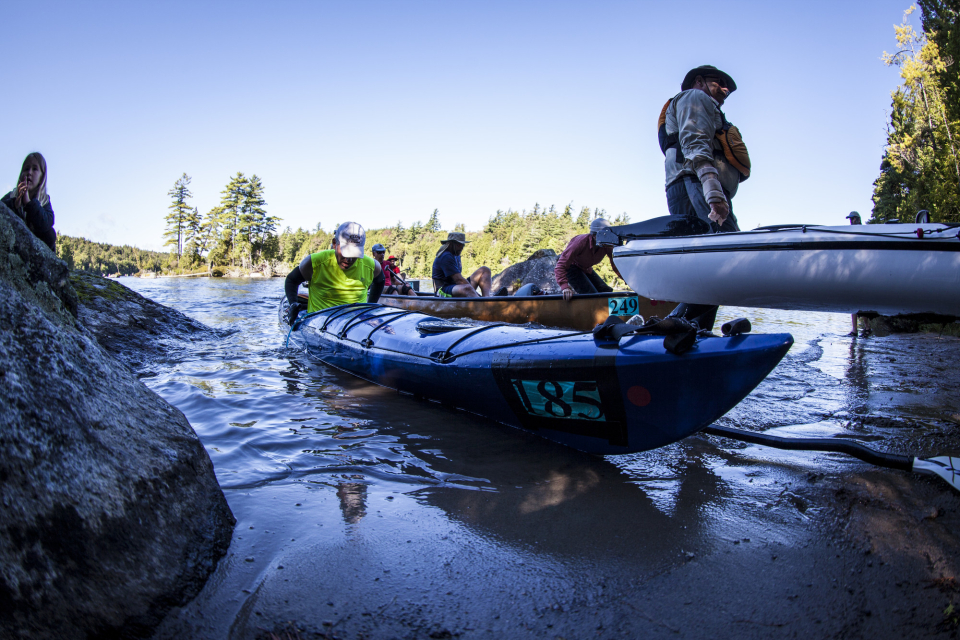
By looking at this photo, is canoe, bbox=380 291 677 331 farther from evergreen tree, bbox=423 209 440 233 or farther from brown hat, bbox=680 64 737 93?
evergreen tree, bbox=423 209 440 233

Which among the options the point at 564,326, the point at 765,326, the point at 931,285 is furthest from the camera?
the point at 765,326

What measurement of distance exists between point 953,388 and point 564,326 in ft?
12.9

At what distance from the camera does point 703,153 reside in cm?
384

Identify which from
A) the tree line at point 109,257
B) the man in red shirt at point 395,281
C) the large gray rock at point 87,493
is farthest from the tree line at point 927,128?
the tree line at point 109,257

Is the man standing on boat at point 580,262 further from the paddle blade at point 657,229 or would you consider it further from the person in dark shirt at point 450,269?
the person in dark shirt at point 450,269

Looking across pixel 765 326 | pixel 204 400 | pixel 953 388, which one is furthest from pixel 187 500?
pixel 765 326

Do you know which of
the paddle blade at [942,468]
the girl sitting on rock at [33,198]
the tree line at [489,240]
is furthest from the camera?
the tree line at [489,240]

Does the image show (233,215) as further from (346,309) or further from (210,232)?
(346,309)

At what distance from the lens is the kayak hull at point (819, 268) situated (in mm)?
3471

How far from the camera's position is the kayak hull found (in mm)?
3471

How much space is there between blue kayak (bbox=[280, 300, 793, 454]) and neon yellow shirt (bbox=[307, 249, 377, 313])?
1803 mm

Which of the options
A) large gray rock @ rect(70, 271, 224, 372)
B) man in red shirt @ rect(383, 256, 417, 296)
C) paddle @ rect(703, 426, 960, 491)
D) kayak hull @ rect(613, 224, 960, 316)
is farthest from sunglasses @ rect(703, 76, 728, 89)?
man in red shirt @ rect(383, 256, 417, 296)

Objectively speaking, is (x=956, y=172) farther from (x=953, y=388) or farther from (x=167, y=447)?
(x=167, y=447)

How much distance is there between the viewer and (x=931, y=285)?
11.3 feet
